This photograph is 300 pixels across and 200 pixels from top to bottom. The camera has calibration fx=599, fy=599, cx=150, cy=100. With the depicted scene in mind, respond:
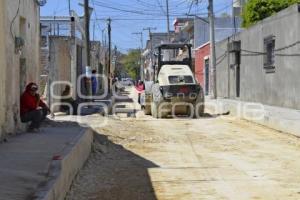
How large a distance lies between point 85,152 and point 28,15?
5471 mm

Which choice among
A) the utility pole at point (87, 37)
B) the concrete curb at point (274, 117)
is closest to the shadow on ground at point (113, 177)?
the concrete curb at point (274, 117)

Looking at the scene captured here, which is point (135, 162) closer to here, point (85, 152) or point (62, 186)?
point (85, 152)

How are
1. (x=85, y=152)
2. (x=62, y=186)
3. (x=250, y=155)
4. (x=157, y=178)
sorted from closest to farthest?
1. (x=62, y=186)
2. (x=157, y=178)
3. (x=85, y=152)
4. (x=250, y=155)

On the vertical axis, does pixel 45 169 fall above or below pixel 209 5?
below

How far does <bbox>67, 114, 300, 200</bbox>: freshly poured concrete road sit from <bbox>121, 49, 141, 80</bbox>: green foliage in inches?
4791

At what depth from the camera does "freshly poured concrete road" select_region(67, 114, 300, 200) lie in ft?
30.6

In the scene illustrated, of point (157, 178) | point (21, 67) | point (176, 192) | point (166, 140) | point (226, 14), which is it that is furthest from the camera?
point (226, 14)

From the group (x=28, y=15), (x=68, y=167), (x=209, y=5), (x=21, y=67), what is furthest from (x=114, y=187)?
(x=209, y=5)

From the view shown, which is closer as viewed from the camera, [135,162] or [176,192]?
[176,192]

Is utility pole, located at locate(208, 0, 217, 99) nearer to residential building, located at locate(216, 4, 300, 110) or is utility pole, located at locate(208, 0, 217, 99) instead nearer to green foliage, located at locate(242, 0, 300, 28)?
residential building, located at locate(216, 4, 300, 110)

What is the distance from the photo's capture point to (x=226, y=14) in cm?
6188

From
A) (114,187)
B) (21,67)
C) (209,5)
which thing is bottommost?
(114,187)

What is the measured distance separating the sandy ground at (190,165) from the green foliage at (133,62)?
399 feet

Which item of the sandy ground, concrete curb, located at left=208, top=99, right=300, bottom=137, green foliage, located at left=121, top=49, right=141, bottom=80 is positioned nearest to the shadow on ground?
the sandy ground
